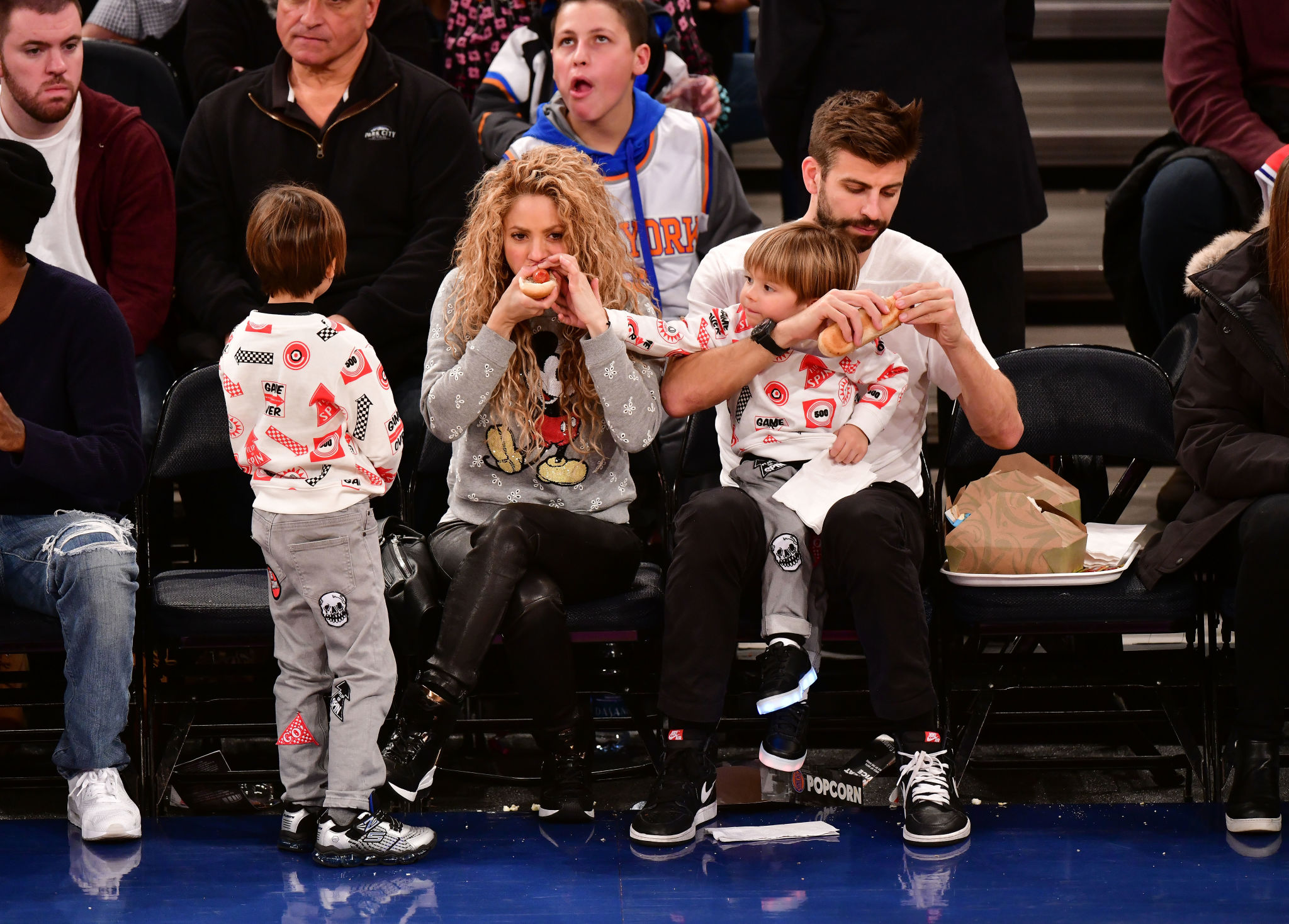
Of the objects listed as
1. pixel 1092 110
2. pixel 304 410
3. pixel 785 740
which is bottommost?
pixel 785 740

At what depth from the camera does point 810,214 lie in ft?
10.5

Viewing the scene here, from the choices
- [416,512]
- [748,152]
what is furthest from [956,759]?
[748,152]

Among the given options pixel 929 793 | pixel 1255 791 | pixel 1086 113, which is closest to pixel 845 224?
pixel 929 793

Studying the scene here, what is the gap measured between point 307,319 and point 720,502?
88 cm

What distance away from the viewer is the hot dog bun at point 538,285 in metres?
2.91

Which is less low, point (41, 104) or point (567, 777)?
point (41, 104)

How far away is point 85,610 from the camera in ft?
9.41

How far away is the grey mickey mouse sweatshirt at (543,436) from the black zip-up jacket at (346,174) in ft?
2.17

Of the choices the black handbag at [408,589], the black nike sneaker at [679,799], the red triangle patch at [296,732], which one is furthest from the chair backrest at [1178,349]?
the red triangle patch at [296,732]

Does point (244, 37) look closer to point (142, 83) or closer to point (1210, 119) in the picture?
point (142, 83)

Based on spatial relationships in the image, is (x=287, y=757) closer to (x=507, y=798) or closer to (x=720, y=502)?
(x=507, y=798)

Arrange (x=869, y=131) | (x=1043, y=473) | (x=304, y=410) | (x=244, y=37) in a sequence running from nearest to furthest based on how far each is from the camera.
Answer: (x=304, y=410)
(x=869, y=131)
(x=1043, y=473)
(x=244, y=37)

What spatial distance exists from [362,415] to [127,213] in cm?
138

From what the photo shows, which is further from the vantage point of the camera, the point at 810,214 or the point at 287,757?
the point at 810,214
